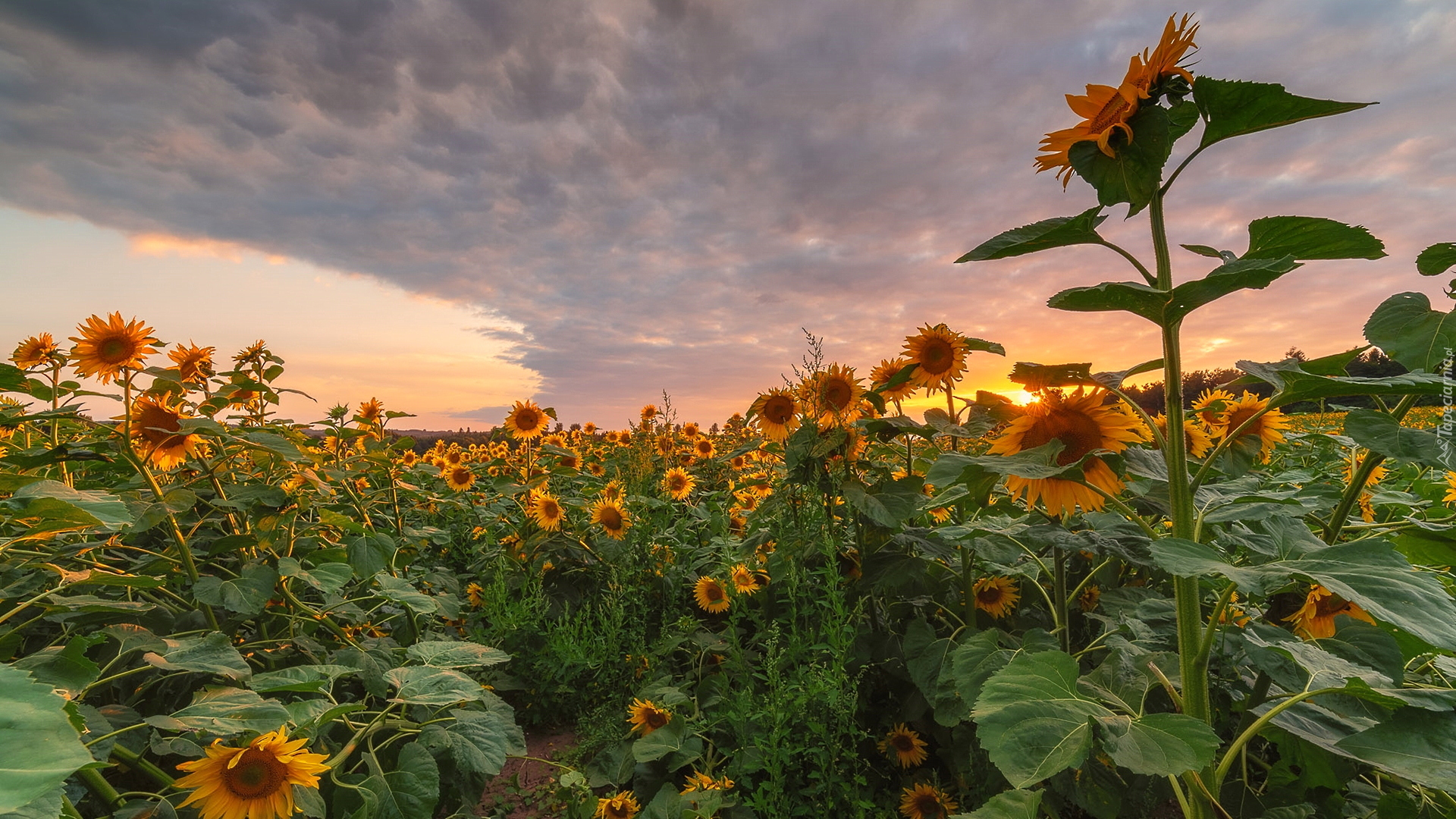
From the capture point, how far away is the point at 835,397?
2.71 m

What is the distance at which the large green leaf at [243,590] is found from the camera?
1.77m

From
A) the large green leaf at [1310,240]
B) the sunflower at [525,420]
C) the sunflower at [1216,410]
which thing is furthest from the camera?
the sunflower at [525,420]

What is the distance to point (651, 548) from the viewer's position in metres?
3.86

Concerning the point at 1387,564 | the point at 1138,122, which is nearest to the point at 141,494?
the point at 1138,122

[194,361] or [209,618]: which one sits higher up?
[194,361]

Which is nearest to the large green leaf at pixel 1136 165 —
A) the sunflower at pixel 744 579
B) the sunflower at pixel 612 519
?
the sunflower at pixel 744 579

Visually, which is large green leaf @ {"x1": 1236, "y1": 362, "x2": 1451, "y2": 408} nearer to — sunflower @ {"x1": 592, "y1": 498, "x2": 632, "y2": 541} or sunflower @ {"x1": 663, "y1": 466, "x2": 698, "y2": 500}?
sunflower @ {"x1": 592, "y1": 498, "x2": 632, "y2": 541}

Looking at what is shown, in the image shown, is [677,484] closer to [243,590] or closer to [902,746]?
[902,746]

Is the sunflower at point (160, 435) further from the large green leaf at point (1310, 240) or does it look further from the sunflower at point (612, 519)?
the large green leaf at point (1310, 240)

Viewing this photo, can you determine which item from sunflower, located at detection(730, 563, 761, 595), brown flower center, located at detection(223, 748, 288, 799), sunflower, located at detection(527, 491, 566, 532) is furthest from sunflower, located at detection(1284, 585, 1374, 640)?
sunflower, located at detection(527, 491, 566, 532)

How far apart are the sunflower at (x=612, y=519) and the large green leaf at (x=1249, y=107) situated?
3559 mm

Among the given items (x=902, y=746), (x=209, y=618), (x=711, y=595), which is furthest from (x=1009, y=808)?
(x=711, y=595)

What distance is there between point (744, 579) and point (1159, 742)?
2.15 m

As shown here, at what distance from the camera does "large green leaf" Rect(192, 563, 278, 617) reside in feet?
5.81
